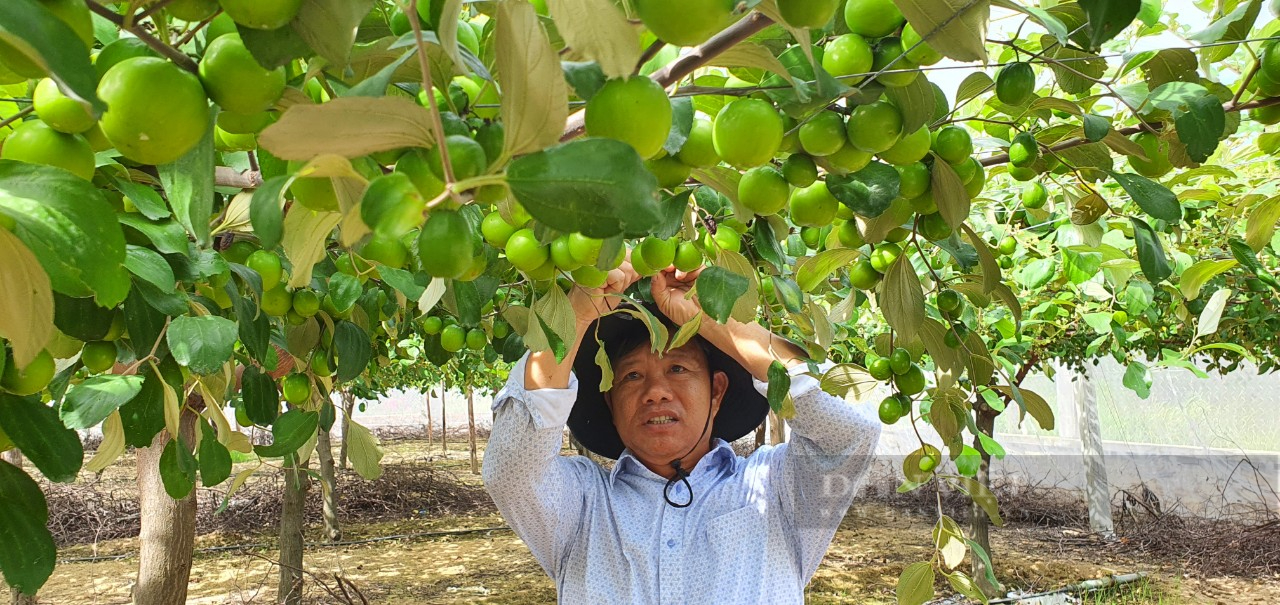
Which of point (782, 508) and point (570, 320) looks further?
point (782, 508)

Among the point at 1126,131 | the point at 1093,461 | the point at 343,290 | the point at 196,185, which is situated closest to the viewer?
the point at 196,185

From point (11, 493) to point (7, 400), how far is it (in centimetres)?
6

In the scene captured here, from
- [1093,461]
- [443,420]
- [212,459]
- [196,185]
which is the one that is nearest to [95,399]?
[212,459]

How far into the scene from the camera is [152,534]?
2.49m

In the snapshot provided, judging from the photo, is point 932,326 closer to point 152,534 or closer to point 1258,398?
point 152,534

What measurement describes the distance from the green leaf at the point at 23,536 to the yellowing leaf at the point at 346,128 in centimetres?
35

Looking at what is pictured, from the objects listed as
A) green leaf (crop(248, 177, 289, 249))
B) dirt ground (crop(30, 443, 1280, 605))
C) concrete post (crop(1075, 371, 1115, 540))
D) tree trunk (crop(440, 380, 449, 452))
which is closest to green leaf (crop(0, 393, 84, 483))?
green leaf (crop(248, 177, 289, 249))

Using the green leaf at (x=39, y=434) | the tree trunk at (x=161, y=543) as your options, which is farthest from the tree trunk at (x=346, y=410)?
the green leaf at (x=39, y=434)

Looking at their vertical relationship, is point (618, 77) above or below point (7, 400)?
above

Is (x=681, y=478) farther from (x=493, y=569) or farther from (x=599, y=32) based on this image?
(x=493, y=569)

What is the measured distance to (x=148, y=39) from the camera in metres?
0.31

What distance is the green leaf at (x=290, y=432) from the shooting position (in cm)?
89

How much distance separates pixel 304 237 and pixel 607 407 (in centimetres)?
156

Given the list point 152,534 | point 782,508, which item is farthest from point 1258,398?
point 152,534
